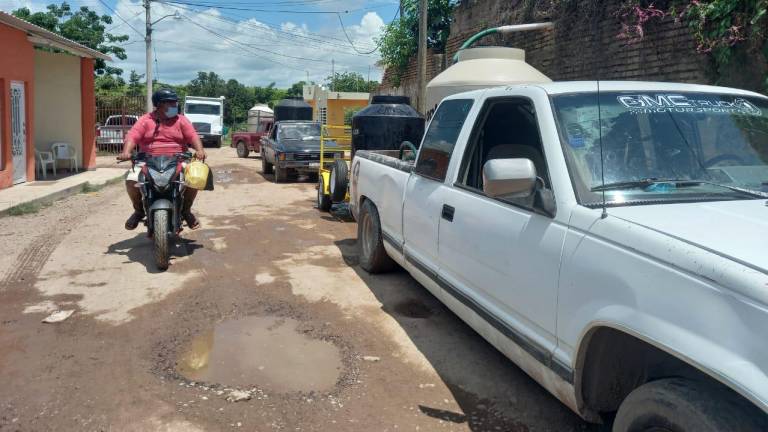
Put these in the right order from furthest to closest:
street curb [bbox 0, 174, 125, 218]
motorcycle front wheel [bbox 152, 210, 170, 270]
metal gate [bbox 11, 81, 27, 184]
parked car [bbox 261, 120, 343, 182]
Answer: parked car [bbox 261, 120, 343, 182], metal gate [bbox 11, 81, 27, 184], street curb [bbox 0, 174, 125, 218], motorcycle front wheel [bbox 152, 210, 170, 270]

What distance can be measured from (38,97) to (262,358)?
48.8 ft

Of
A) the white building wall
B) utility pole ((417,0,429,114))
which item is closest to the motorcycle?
utility pole ((417,0,429,114))

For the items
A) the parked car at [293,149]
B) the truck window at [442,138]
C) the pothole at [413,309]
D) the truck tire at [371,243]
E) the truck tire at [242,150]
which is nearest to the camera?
the truck window at [442,138]

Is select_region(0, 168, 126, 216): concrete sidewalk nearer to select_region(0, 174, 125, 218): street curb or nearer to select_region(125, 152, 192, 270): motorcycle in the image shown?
select_region(0, 174, 125, 218): street curb

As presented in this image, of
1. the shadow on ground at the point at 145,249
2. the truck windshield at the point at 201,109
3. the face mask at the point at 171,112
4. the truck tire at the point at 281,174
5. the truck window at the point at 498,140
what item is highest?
the truck windshield at the point at 201,109

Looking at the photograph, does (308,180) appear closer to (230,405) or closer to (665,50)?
(665,50)

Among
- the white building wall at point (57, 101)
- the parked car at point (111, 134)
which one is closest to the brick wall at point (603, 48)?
the white building wall at point (57, 101)

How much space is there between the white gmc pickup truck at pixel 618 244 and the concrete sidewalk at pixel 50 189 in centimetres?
885

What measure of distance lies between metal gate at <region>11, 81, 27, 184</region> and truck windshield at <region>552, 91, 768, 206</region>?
1271 centimetres

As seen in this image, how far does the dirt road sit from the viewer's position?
3602 mm

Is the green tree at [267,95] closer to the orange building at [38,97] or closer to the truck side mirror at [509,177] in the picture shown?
the orange building at [38,97]

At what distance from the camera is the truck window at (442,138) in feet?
15.1

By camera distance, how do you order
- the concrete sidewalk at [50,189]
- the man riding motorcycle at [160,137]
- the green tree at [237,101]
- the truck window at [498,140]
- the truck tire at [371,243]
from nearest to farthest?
the truck window at [498,140], the truck tire at [371,243], the man riding motorcycle at [160,137], the concrete sidewalk at [50,189], the green tree at [237,101]

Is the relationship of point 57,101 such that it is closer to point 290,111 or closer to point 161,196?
point 290,111
